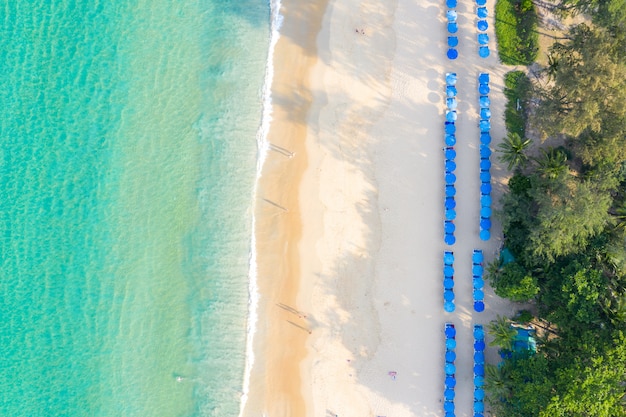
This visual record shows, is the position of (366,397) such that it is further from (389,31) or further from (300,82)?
(389,31)

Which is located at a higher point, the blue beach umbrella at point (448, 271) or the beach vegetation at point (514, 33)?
the beach vegetation at point (514, 33)

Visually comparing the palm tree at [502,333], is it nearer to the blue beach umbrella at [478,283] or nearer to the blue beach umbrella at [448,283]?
the blue beach umbrella at [478,283]

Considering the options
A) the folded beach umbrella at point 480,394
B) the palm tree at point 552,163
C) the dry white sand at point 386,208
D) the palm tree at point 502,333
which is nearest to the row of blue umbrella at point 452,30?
the dry white sand at point 386,208

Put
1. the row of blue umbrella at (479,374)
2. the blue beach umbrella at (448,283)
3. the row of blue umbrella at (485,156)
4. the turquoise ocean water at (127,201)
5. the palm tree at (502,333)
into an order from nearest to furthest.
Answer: the palm tree at (502,333)
the row of blue umbrella at (479,374)
the row of blue umbrella at (485,156)
the blue beach umbrella at (448,283)
the turquoise ocean water at (127,201)

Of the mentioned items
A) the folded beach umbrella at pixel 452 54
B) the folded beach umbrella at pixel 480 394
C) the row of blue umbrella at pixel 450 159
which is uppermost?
the folded beach umbrella at pixel 452 54

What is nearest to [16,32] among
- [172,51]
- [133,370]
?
[172,51]

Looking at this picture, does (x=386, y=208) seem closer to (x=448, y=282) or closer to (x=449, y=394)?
(x=448, y=282)

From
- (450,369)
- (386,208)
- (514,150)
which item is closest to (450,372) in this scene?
(450,369)
